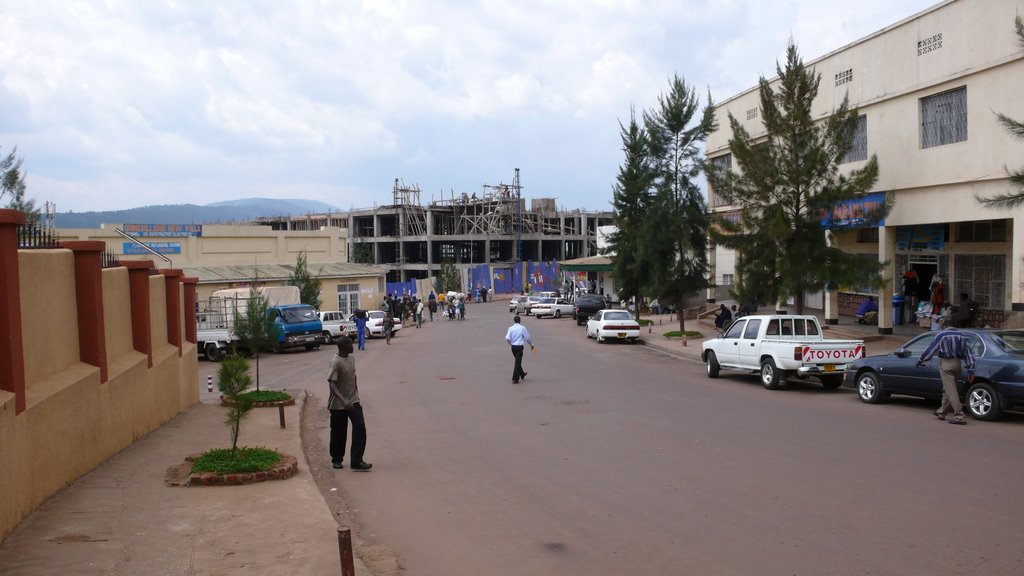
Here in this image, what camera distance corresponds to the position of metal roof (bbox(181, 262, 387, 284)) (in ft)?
147

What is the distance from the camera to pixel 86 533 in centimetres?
760

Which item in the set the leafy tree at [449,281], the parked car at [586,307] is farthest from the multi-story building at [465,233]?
the parked car at [586,307]

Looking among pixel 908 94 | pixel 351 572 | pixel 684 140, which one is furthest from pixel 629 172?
pixel 351 572

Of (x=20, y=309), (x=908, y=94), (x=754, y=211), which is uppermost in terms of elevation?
(x=908, y=94)

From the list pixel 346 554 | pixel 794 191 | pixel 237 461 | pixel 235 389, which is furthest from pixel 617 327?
pixel 346 554

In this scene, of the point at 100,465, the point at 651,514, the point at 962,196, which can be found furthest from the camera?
the point at 962,196

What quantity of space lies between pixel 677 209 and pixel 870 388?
2050cm

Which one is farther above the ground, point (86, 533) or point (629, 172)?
point (629, 172)

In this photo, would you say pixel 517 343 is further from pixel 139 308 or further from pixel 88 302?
pixel 88 302

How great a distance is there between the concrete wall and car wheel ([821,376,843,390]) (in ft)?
46.1

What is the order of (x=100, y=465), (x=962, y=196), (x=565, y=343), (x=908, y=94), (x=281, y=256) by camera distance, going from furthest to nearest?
1. (x=281, y=256)
2. (x=565, y=343)
3. (x=908, y=94)
4. (x=962, y=196)
5. (x=100, y=465)

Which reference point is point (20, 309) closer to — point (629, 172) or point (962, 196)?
point (962, 196)

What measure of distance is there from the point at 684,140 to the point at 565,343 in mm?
10435

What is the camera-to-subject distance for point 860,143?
1042 inches
